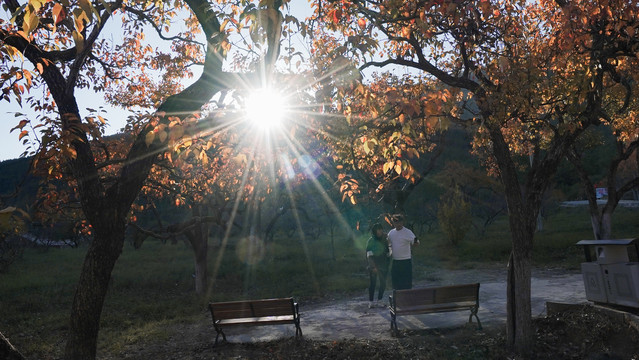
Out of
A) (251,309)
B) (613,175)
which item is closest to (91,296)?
(251,309)

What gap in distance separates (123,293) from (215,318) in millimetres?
9610

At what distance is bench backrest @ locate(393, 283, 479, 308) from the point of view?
306 inches

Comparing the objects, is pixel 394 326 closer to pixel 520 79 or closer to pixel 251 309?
pixel 251 309

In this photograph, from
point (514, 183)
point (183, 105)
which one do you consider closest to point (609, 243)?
point (514, 183)

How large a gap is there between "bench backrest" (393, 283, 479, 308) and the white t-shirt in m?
1.56

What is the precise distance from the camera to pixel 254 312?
809 centimetres

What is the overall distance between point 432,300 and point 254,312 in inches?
122

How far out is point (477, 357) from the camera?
6289 mm

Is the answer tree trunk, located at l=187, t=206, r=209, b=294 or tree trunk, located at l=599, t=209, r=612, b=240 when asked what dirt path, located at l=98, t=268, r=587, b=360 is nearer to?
tree trunk, located at l=599, t=209, r=612, b=240

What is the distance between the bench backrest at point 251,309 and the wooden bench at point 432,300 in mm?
1790

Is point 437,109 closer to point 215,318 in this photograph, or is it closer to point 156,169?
point 215,318

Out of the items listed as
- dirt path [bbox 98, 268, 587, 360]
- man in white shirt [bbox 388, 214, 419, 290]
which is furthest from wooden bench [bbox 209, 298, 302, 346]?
man in white shirt [bbox 388, 214, 419, 290]

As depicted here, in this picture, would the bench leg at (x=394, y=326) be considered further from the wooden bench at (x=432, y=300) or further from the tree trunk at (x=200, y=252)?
the tree trunk at (x=200, y=252)

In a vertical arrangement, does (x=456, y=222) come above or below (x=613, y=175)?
below
